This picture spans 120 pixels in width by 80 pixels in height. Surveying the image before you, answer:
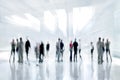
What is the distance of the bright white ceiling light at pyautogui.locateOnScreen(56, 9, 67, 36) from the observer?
91.8 ft

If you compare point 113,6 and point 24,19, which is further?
point 24,19

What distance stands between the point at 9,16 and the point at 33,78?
19.8 metres

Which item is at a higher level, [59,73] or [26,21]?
[26,21]

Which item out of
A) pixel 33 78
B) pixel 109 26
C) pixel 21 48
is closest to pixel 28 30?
pixel 109 26

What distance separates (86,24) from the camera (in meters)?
27.7

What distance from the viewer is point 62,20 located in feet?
92.7

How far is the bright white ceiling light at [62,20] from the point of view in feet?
91.8

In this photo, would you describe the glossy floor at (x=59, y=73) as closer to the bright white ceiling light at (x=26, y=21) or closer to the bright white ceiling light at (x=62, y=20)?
the bright white ceiling light at (x=62, y=20)

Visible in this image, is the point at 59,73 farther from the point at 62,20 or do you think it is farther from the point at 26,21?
the point at 26,21

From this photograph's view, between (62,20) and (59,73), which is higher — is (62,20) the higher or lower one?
the higher one

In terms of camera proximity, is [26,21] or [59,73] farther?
[26,21]

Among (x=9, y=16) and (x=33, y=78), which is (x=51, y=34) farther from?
(x=33, y=78)

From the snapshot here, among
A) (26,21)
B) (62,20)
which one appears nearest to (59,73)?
(62,20)

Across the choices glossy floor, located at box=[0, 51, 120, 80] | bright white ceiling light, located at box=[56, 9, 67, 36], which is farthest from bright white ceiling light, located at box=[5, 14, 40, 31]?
glossy floor, located at box=[0, 51, 120, 80]
